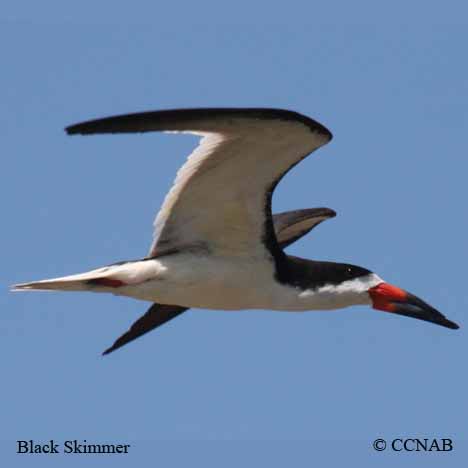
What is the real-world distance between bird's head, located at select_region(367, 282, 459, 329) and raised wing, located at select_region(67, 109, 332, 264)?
1.12 meters

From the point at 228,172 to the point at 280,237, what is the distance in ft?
9.11

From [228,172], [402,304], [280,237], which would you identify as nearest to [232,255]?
[228,172]

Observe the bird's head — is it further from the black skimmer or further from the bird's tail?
the bird's tail

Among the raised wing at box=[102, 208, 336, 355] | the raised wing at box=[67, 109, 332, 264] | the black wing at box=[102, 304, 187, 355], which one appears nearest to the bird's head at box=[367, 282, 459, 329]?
the raised wing at box=[67, 109, 332, 264]

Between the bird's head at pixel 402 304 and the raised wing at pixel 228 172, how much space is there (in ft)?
3.67

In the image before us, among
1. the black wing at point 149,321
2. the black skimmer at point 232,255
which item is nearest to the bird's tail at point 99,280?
the black skimmer at point 232,255

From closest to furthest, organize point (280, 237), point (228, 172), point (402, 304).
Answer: point (228, 172)
point (402, 304)
point (280, 237)

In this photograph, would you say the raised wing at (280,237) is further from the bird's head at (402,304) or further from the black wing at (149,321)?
the bird's head at (402,304)

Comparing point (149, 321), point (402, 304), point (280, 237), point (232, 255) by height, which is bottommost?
point (402, 304)

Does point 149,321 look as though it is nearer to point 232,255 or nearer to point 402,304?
point 232,255

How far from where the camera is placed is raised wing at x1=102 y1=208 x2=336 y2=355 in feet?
45.3

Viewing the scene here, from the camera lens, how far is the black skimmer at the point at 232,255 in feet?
37.5

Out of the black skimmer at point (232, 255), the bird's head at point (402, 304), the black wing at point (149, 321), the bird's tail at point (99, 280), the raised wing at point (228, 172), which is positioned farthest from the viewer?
the black wing at point (149, 321)

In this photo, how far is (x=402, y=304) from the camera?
42.7 ft
